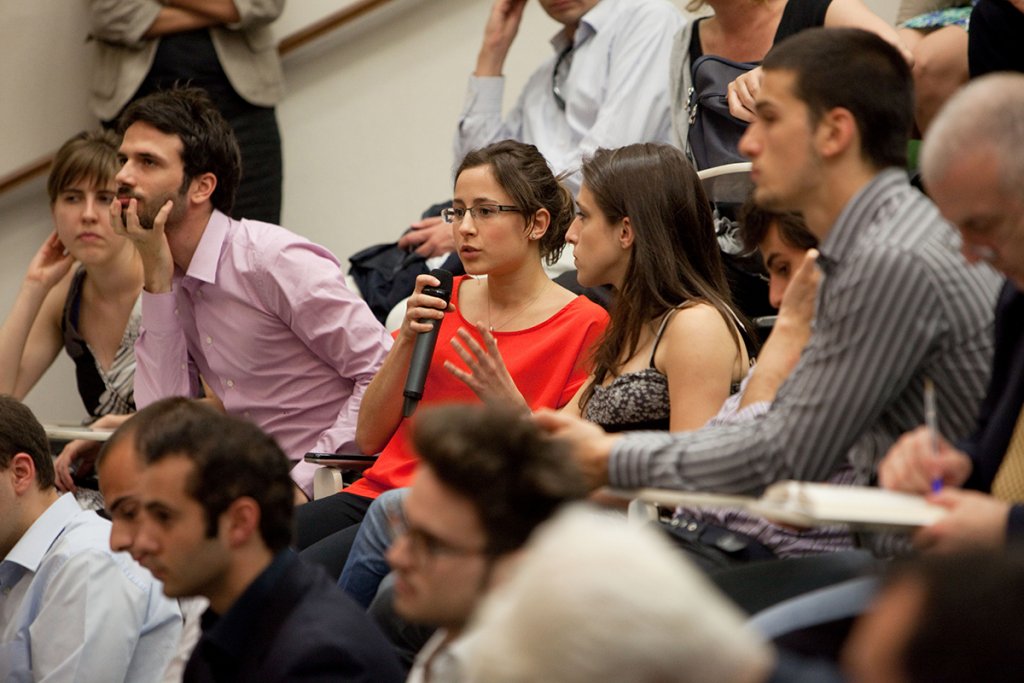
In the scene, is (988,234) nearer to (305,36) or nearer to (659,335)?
(659,335)

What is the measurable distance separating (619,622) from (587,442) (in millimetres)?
844

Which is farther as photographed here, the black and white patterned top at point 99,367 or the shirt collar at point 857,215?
the black and white patterned top at point 99,367

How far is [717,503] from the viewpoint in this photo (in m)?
1.39

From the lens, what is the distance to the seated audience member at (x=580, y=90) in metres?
3.36

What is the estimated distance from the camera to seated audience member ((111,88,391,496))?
3.11 m

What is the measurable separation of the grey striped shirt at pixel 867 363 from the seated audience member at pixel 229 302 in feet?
4.77

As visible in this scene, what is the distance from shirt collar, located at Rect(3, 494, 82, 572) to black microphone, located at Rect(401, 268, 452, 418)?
62 centimetres

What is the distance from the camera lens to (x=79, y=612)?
239 centimetres

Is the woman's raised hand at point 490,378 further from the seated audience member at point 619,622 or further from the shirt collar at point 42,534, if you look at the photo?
the seated audience member at point 619,622

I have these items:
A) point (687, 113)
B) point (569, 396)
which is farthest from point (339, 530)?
point (687, 113)

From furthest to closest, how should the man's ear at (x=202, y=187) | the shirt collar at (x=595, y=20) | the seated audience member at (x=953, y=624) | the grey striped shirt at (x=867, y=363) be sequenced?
1. the shirt collar at (x=595, y=20)
2. the man's ear at (x=202, y=187)
3. the grey striped shirt at (x=867, y=363)
4. the seated audience member at (x=953, y=624)

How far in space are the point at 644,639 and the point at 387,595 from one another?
50.2 inches

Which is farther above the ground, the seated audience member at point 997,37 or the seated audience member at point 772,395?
the seated audience member at point 997,37

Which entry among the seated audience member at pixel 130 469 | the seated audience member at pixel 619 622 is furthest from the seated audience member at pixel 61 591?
the seated audience member at pixel 619 622
